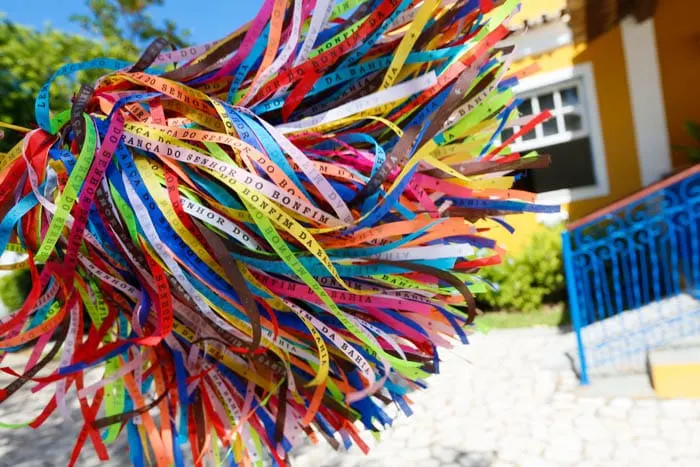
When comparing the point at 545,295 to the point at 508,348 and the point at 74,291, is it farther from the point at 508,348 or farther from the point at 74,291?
the point at 74,291

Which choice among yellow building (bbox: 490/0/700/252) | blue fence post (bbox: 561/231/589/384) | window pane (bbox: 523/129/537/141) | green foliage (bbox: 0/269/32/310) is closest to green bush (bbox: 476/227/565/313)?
yellow building (bbox: 490/0/700/252)

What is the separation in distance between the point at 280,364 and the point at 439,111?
0.55m

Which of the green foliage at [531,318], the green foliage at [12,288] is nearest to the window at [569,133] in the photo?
the green foliage at [531,318]

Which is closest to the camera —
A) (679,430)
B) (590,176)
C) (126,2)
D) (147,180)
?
(147,180)

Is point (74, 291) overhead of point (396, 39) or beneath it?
beneath

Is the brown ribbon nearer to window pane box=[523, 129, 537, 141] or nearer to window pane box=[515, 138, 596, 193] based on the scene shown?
window pane box=[515, 138, 596, 193]

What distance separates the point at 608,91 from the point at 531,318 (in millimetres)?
2945

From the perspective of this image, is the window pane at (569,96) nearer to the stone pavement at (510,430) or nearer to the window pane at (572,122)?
the window pane at (572,122)

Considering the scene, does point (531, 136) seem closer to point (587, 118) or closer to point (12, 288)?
point (587, 118)

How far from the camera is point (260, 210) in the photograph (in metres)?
0.78

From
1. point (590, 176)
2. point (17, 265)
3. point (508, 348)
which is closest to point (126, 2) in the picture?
point (590, 176)

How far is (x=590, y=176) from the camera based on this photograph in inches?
260

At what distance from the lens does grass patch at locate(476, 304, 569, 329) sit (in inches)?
227

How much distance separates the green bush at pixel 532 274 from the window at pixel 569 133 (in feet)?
2.36
